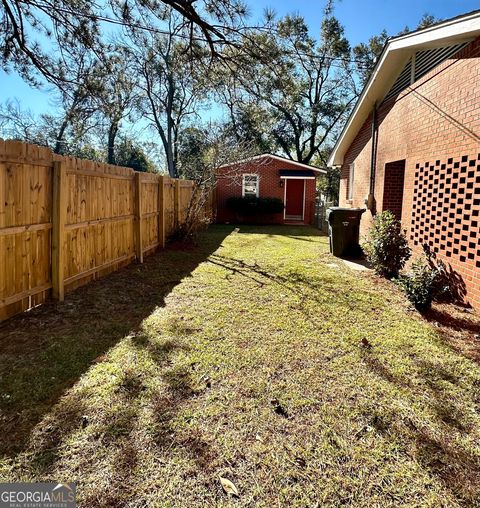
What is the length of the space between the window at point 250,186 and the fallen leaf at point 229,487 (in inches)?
704

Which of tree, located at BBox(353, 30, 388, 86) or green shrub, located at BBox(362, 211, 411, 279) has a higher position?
tree, located at BBox(353, 30, 388, 86)

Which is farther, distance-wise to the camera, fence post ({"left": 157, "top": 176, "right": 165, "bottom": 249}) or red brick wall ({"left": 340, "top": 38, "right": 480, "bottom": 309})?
fence post ({"left": 157, "top": 176, "right": 165, "bottom": 249})

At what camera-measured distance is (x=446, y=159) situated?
5.64 m

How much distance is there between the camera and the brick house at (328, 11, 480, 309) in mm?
4965

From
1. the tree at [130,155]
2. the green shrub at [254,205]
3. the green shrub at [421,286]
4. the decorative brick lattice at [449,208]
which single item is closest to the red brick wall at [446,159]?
the decorative brick lattice at [449,208]

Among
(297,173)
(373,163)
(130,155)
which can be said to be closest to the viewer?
(373,163)

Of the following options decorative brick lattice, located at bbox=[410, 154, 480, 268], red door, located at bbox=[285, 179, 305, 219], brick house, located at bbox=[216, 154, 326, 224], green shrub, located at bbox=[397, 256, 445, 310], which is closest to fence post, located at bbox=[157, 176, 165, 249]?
decorative brick lattice, located at bbox=[410, 154, 480, 268]

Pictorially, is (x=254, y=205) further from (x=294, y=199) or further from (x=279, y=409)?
(x=279, y=409)

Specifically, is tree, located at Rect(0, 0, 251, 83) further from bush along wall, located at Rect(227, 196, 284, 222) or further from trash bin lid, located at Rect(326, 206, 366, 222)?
bush along wall, located at Rect(227, 196, 284, 222)

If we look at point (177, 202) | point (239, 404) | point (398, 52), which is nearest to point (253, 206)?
point (177, 202)

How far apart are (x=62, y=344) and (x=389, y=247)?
562 centimetres

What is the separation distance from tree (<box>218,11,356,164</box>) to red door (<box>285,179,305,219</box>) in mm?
4098

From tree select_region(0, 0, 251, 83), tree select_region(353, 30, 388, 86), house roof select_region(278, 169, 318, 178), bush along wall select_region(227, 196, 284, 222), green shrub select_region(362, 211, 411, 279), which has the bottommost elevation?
green shrub select_region(362, 211, 411, 279)

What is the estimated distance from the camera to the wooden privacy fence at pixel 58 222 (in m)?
4.00
